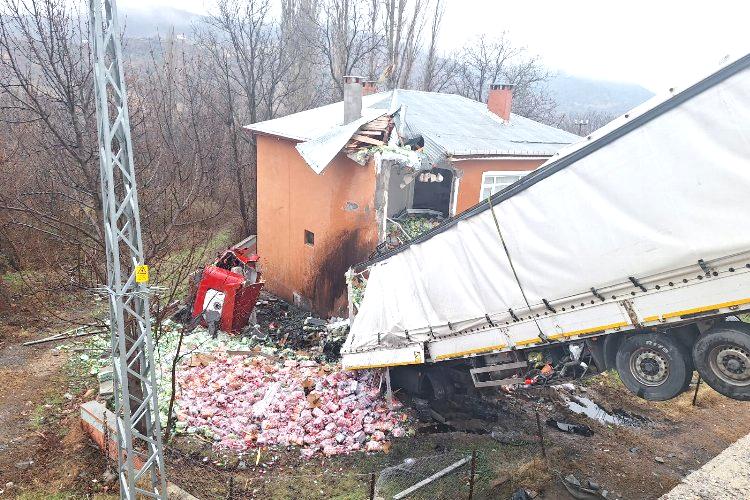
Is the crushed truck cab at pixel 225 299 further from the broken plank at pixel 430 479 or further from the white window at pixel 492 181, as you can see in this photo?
the broken plank at pixel 430 479

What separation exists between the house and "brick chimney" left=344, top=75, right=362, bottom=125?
3 centimetres

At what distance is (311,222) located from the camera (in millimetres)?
13500

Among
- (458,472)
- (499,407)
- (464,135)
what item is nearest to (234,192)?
(464,135)

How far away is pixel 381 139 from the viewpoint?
11.4 metres

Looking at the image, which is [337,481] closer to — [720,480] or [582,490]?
[582,490]

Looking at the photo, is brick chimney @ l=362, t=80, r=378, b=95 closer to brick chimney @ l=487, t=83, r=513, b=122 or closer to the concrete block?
brick chimney @ l=487, t=83, r=513, b=122

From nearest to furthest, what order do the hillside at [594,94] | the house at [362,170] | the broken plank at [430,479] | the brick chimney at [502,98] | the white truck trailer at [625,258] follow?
the white truck trailer at [625,258], the broken plank at [430,479], the house at [362,170], the brick chimney at [502,98], the hillside at [594,94]

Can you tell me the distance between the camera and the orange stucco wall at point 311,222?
12.0m

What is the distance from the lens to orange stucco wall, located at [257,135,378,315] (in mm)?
12039

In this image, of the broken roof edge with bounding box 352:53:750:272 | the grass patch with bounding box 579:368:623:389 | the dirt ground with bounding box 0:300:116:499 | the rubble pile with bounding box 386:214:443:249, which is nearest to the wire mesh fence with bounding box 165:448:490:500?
the dirt ground with bounding box 0:300:116:499

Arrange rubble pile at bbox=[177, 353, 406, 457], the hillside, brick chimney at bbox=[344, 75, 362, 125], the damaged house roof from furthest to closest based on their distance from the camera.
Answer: the hillside → brick chimney at bbox=[344, 75, 362, 125] → the damaged house roof → rubble pile at bbox=[177, 353, 406, 457]

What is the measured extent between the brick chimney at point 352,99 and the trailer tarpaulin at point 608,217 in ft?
20.1

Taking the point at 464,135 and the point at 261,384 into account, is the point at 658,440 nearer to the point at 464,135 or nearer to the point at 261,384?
the point at 261,384

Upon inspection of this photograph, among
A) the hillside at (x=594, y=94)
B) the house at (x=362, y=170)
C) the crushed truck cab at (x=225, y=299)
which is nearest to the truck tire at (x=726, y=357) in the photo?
the house at (x=362, y=170)
